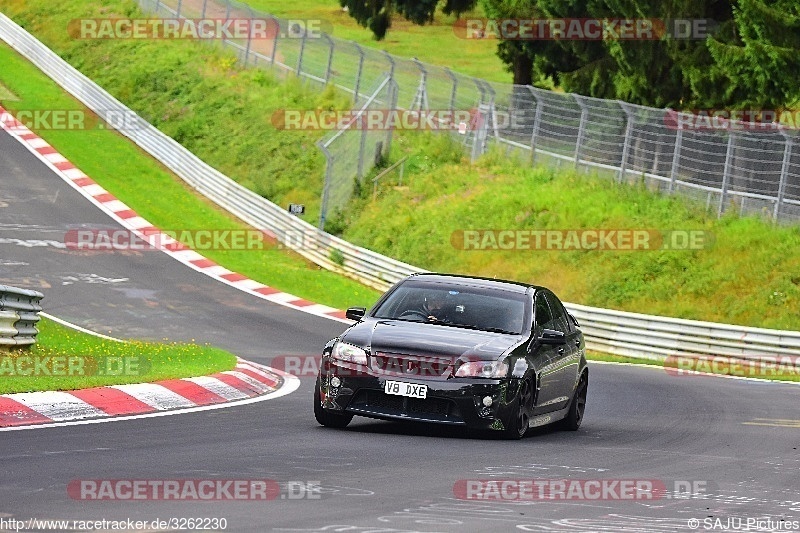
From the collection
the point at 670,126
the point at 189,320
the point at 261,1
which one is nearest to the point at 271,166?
the point at 670,126

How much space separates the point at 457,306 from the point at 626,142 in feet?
65.5

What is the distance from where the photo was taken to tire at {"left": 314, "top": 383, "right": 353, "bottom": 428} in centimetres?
1230

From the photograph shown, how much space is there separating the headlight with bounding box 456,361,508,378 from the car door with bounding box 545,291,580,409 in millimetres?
1391

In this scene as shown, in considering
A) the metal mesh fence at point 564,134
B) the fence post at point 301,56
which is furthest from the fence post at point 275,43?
the fence post at point 301,56

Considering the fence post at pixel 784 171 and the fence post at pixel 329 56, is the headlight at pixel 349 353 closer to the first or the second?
the fence post at pixel 784 171

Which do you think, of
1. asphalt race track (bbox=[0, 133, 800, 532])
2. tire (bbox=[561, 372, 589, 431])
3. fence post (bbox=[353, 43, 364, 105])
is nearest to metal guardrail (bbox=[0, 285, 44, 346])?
asphalt race track (bbox=[0, 133, 800, 532])

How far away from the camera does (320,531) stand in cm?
731

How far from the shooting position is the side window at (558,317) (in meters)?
14.0

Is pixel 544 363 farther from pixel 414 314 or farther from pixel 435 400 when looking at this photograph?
pixel 435 400

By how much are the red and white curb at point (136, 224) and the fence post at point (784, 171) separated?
8691 mm

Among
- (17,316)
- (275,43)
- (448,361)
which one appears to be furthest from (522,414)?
(275,43)

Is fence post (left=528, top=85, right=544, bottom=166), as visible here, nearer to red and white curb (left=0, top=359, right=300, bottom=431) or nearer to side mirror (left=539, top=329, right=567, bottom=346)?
red and white curb (left=0, top=359, right=300, bottom=431)

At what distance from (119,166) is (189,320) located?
679 inches

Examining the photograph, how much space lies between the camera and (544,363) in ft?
42.5
